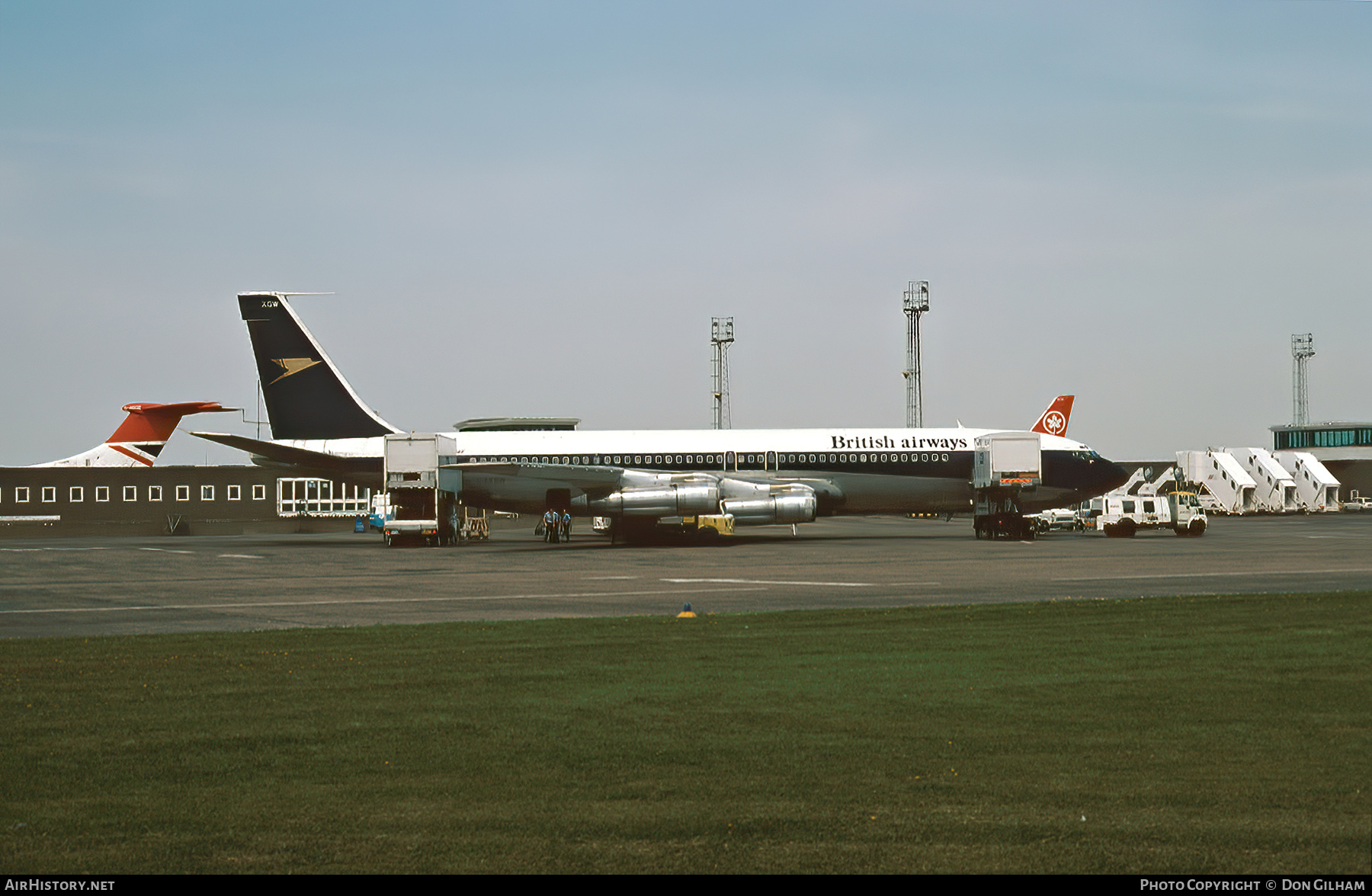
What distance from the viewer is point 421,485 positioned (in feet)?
150

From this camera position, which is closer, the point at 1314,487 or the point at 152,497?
the point at 152,497

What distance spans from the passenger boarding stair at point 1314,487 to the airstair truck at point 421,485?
73.0 meters

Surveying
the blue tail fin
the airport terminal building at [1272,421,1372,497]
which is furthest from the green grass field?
the airport terminal building at [1272,421,1372,497]

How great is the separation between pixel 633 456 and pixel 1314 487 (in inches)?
2752

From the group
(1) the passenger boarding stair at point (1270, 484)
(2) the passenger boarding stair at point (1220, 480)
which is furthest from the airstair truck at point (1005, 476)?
(1) the passenger boarding stair at point (1270, 484)

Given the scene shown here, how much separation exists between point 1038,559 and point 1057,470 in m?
17.6

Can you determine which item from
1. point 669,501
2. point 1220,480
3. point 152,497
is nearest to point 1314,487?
point 1220,480

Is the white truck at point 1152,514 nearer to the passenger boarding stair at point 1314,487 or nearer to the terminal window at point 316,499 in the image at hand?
the passenger boarding stair at point 1314,487

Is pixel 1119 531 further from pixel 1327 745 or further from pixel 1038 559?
pixel 1327 745

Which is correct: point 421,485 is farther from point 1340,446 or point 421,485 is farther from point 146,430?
point 1340,446

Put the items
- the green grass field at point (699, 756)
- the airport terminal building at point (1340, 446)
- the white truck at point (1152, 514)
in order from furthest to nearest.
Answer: the airport terminal building at point (1340, 446)
the white truck at point (1152, 514)
the green grass field at point (699, 756)

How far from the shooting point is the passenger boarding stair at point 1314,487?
9281 centimetres

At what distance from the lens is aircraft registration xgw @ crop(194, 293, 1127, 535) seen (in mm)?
46188
